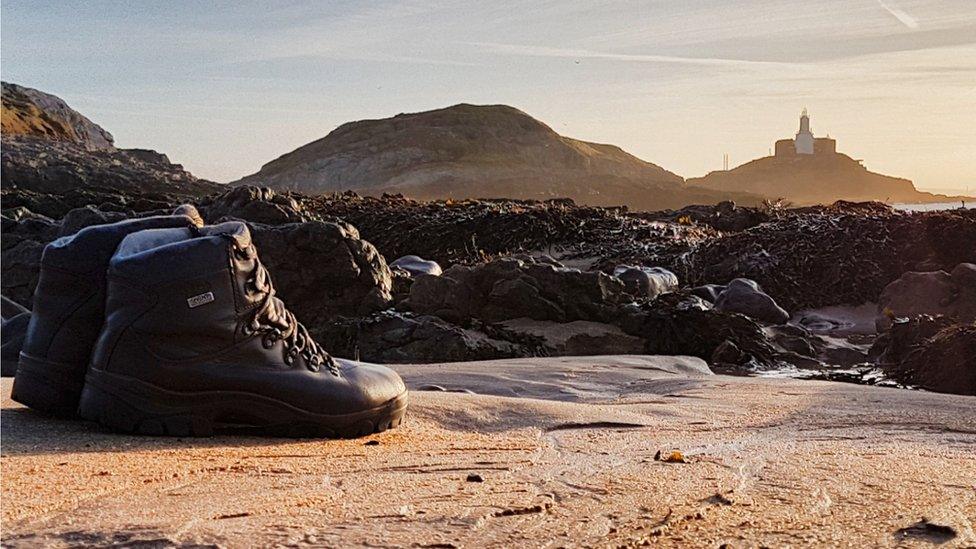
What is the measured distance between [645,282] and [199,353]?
8.31 meters

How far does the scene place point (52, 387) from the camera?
3.29 meters

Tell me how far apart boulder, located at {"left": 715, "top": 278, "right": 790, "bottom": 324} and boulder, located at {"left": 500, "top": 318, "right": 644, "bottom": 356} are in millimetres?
2177

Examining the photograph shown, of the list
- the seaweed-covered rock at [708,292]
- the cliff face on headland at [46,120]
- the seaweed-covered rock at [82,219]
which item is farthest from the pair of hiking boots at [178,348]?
the cliff face on headland at [46,120]

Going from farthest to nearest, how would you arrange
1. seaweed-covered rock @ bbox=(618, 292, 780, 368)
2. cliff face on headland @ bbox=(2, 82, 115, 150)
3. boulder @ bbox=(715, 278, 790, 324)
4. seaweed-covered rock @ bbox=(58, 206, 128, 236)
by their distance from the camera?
cliff face on headland @ bbox=(2, 82, 115, 150)
seaweed-covered rock @ bbox=(58, 206, 128, 236)
boulder @ bbox=(715, 278, 790, 324)
seaweed-covered rock @ bbox=(618, 292, 780, 368)

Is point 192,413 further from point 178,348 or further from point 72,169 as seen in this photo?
point 72,169

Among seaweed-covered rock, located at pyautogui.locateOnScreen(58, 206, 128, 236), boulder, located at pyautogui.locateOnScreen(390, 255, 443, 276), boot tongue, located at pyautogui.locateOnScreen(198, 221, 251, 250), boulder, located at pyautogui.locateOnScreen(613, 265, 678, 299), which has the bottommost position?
boulder, located at pyautogui.locateOnScreen(613, 265, 678, 299)

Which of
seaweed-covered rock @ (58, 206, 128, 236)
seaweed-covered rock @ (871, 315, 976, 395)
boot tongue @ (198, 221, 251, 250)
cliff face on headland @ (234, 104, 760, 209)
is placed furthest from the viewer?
cliff face on headland @ (234, 104, 760, 209)

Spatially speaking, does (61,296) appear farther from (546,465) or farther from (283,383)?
(546,465)

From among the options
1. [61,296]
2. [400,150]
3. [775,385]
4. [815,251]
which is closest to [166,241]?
[61,296]

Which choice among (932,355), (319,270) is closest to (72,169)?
(319,270)

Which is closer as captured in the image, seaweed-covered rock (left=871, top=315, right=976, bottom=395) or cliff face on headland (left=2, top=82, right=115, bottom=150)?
seaweed-covered rock (left=871, top=315, right=976, bottom=395)

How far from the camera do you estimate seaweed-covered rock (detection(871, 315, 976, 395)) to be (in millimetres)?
6500

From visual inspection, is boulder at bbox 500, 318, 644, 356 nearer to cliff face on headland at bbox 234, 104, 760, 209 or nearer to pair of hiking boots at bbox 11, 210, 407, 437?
pair of hiking boots at bbox 11, 210, 407, 437

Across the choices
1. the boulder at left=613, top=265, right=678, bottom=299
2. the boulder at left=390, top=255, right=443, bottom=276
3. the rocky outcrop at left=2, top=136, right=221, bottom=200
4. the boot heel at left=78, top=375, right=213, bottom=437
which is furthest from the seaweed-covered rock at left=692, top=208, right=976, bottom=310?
the rocky outcrop at left=2, top=136, right=221, bottom=200
